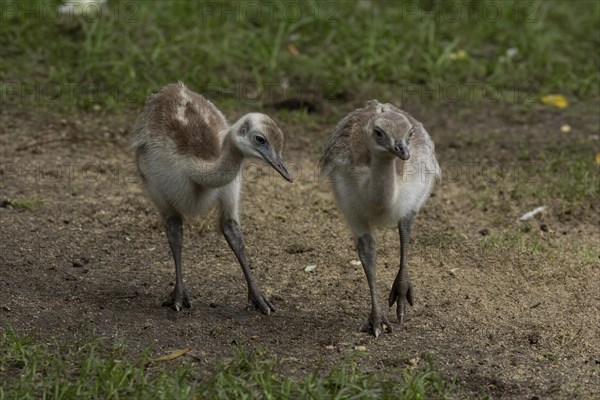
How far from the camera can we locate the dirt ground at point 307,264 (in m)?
6.15

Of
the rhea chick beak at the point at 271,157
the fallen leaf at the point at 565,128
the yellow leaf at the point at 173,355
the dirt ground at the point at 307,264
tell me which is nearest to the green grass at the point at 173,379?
the yellow leaf at the point at 173,355

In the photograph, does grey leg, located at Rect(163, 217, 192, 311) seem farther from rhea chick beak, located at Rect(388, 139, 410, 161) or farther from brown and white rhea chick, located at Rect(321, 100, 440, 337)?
rhea chick beak, located at Rect(388, 139, 410, 161)

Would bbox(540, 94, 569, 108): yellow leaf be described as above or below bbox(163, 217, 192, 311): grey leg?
below

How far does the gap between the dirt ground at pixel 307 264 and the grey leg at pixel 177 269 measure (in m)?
0.11

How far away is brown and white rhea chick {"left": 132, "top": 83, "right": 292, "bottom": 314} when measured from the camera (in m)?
6.24

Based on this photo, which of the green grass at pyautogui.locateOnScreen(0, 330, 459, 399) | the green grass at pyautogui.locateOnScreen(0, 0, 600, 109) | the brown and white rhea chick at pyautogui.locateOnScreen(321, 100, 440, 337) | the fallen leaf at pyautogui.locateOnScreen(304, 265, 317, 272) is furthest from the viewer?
the green grass at pyautogui.locateOnScreen(0, 0, 600, 109)

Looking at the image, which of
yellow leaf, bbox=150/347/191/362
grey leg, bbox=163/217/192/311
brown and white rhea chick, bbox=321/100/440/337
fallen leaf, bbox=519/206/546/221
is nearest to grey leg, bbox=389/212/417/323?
brown and white rhea chick, bbox=321/100/440/337

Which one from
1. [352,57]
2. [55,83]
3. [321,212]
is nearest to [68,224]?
[321,212]

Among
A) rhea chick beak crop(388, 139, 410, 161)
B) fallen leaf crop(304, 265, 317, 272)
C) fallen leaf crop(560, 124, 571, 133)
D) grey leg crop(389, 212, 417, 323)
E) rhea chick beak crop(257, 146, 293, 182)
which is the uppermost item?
rhea chick beak crop(388, 139, 410, 161)

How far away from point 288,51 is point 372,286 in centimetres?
497

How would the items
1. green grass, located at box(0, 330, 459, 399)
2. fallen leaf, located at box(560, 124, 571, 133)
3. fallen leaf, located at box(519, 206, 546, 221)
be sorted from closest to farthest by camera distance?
green grass, located at box(0, 330, 459, 399) < fallen leaf, located at box(519, 206, 546, 221) < fallen leaf, located at box(560, 124, 571, 133)

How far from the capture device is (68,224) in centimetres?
802

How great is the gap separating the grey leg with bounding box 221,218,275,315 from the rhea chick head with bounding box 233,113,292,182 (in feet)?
2.51

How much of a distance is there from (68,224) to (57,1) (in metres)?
3.93
